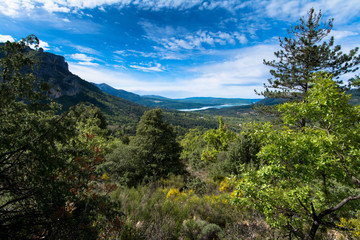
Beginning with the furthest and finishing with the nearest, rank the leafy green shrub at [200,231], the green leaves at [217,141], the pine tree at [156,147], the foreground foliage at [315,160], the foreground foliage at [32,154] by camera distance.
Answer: the green leaves at [217,141], the pine tree at [156,147], the leafy green shrub at [200,231], the foreground foliage at [315,160], the foreground foliage at [32,154]

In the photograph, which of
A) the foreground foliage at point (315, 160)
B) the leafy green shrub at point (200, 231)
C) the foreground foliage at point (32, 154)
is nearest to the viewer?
the foreground foliage at point (32, 154)

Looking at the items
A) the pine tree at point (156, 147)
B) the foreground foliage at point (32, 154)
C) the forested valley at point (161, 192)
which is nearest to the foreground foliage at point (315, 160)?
the forested valley at point (161, 192)

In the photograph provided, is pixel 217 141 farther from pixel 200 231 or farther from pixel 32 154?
pixel 32 154

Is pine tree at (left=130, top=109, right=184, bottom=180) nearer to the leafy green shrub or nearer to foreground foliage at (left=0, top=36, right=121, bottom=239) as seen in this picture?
the leafy green shrub

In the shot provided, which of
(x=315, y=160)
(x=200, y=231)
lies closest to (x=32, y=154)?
(x=200, y=231)

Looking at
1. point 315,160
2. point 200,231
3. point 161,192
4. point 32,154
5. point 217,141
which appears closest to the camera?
point 32,154

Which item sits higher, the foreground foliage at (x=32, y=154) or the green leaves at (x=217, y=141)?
the foreground foliage at (x=32, y=154)

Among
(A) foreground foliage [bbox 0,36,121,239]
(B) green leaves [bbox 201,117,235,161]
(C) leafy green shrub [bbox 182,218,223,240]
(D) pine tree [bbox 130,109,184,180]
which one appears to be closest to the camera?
(A) foreground foliage [bbox 0,36,121,239]

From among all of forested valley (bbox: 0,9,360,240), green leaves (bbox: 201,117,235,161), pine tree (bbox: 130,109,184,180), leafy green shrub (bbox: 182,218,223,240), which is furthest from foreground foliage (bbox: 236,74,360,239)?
green leaves (bbox: 201,117,235,161)

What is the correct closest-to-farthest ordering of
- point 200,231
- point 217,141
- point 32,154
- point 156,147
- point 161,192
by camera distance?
point 32,154
point 200,231
point 161,192
point 156,147
point 217,141

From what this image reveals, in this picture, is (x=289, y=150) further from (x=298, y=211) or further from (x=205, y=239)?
(x=205, y=239)

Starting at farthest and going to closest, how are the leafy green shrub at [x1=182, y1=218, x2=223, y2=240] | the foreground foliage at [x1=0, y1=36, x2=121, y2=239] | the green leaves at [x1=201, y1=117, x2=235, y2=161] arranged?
the green leaves at [x1=201, y1=117, x2=235, y2=161] < the leafy green shrub at [x1=182, y1=218, x2=223, y2=240] < the foreground foliage at [x1=0, y1=36, x2=121, y2=239]

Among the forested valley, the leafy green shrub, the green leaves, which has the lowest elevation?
the green leaves

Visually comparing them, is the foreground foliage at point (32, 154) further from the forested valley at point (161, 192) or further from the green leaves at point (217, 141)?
the green leaves at point (217, 141)
